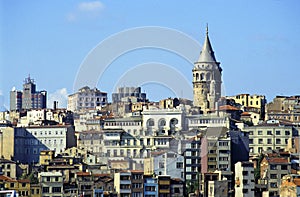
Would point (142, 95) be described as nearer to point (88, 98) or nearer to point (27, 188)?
point (88, 98)

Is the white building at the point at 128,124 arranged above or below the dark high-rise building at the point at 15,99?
below

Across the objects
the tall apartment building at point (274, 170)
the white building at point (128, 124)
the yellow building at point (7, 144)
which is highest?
the white building at point (128, 124)

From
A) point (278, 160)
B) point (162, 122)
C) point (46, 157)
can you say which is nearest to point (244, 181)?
point (278, 160)

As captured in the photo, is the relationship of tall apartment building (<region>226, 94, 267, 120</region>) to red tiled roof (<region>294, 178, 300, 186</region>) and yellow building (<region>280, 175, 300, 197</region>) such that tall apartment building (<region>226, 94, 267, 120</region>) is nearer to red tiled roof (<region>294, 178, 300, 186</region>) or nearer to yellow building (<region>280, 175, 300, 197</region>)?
yellow building (<region>280, 175, 300, 197</region>)

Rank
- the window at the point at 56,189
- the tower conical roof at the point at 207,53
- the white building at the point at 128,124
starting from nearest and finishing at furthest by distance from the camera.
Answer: the window at the point at 56,189 < the white building at the point at 128,124 < the tower conical roof at the point at 207,53

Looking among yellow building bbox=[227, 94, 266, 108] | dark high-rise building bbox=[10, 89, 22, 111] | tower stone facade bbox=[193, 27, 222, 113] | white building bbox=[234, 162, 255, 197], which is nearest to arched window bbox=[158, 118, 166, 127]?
tower stone facade bbox=[193, 27, 222, 113]

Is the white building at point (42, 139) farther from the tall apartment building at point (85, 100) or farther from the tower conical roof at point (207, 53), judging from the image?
the tall apartment building at point (85, 100)

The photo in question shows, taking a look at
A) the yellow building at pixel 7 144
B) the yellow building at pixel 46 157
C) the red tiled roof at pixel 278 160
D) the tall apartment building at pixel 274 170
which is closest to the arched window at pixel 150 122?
the yellow building at pixel 7 144

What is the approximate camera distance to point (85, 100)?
67.6m

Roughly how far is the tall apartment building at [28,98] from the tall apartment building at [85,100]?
35.6 feet

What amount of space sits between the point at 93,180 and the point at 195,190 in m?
3.33

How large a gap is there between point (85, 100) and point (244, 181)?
102 ft

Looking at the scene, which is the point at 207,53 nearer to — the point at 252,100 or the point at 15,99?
the point at 252,100

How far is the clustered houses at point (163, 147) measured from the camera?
37.3 m
